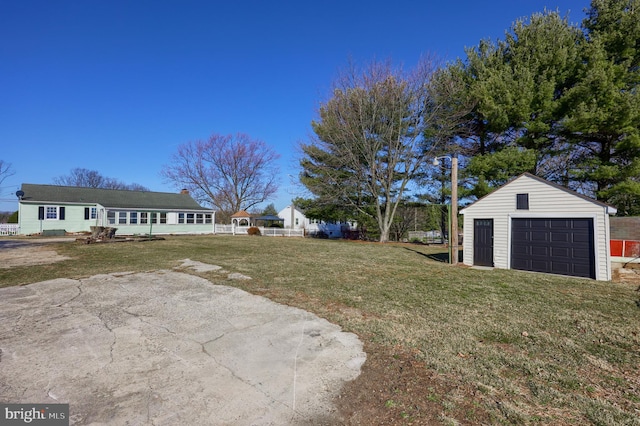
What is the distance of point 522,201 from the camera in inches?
390

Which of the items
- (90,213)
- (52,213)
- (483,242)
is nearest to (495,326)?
(483,242)

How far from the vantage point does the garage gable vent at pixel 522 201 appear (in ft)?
32.2

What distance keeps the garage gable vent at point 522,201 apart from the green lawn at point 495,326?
2412mm

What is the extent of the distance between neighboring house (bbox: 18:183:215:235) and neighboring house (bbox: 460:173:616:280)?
741 inches

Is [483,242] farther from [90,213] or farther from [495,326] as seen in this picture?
[90,213]

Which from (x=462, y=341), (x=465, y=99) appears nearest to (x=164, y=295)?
(x=462, y=341)

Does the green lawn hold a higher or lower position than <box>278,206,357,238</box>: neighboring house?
lower

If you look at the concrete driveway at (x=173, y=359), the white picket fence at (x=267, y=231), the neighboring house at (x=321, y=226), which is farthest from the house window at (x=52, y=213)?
the concrete driveway at (x=173, y=359)

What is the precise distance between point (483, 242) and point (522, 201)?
188 centimetres

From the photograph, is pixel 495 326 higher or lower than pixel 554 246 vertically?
lower

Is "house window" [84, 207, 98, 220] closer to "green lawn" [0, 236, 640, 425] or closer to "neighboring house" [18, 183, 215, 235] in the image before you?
"neighboring house" [18, 183, 215, 235]

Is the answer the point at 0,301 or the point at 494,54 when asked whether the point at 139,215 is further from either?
the point at 494,54

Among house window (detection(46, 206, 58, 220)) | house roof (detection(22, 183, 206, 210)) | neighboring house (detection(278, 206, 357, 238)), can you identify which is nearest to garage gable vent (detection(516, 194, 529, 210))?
neighboring house (detection(278, 206, 357, 238))

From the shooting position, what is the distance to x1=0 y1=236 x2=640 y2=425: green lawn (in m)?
2.52
